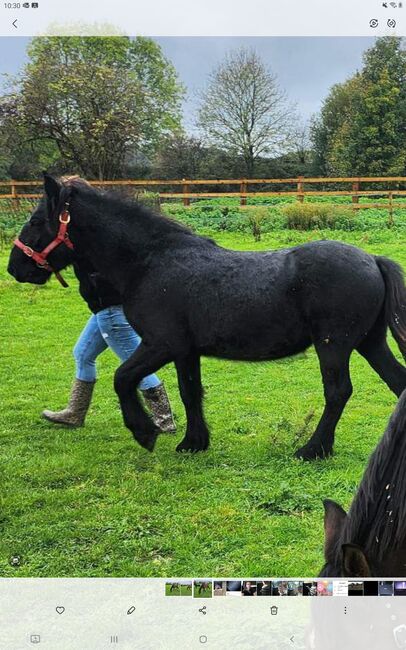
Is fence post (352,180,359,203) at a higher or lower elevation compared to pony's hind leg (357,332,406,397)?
higher

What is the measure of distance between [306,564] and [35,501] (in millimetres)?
744

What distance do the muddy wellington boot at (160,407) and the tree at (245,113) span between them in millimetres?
920

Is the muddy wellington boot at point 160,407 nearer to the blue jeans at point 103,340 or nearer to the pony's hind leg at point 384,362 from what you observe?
the blue jeans at point 103,340

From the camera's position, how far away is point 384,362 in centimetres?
196

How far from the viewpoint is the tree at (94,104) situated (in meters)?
1.55

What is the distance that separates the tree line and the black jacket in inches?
16.8

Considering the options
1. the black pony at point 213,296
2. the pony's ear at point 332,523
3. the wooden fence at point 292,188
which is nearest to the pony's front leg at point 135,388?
the black pony at point 213,296

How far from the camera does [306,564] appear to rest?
4.50ft

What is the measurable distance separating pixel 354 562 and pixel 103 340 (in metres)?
1.47

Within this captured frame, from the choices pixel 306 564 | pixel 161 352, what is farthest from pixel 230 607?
pixel 161 352

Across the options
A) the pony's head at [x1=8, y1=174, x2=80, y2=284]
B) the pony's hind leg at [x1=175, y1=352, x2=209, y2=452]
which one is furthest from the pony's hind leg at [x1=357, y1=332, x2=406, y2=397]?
the pony's head at [x1=8, y1=174, x2=80, y2=284]

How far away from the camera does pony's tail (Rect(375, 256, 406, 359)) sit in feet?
6.07

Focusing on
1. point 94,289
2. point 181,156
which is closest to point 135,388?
point 94,289

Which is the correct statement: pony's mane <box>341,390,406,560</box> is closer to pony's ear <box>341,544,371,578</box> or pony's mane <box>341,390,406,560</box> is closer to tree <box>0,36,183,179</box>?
pony's ear <box>341,544,371,578</box>
